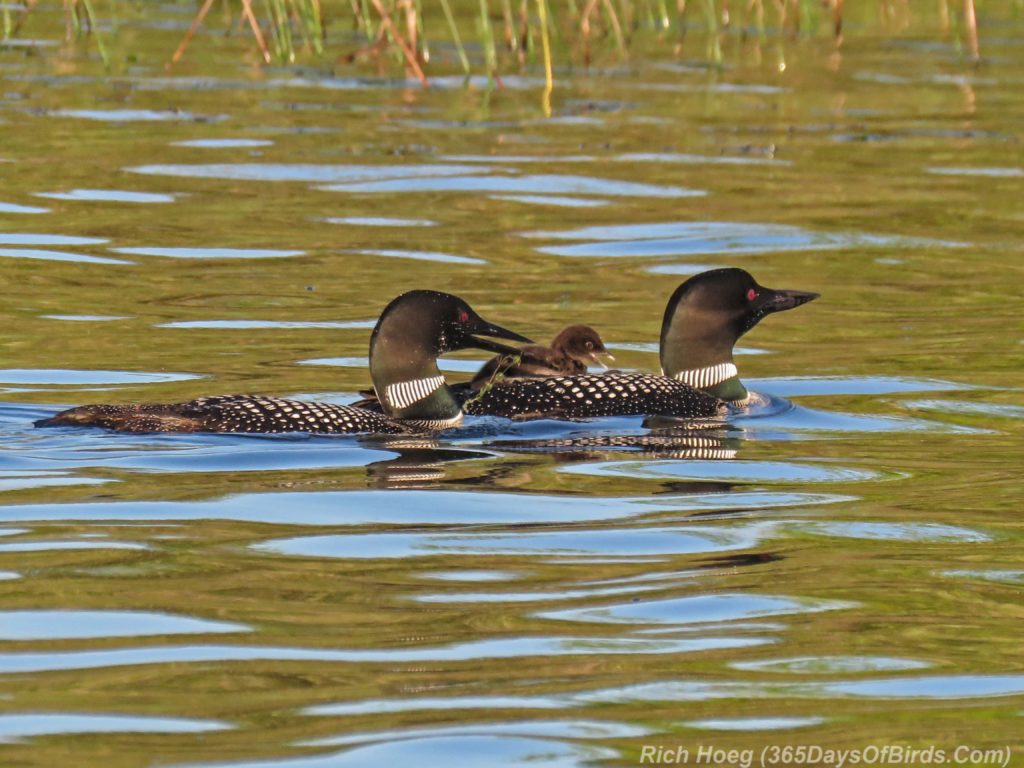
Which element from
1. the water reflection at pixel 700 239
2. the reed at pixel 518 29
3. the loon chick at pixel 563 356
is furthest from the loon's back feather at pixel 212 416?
the reed at pixel 518 29

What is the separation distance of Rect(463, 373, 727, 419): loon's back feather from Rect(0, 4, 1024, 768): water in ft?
0.42

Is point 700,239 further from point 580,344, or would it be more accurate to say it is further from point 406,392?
point 406,392

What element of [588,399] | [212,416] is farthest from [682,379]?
[212,416]

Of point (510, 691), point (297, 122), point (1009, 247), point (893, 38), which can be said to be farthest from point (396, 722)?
point (893, 38)

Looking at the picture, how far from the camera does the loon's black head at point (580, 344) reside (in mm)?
9344

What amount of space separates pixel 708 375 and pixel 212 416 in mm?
2466

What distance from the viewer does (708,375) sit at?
9.20m

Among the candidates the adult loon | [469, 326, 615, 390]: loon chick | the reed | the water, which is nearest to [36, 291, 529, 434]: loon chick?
the water

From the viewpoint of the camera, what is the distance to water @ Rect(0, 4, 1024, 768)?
4434 millimetres

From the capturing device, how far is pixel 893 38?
22453mm

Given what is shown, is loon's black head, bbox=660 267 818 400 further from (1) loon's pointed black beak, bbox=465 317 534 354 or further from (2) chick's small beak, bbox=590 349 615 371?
(1) loon's pointed black beak, bbox=465 317 534 354

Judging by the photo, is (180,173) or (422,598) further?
(180,173)

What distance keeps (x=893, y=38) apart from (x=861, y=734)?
19.0 meters

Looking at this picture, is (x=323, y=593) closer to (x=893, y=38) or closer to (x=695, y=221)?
(x=695, y=221)
